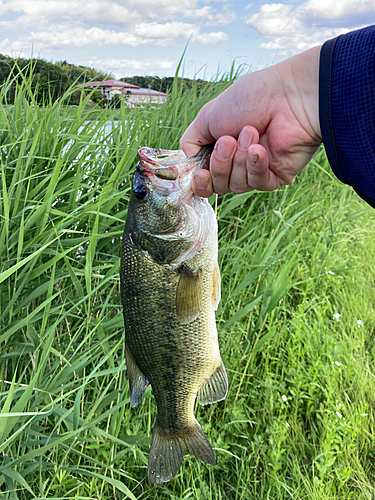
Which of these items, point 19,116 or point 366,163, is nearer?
point 366,163

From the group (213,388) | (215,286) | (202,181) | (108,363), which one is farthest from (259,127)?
(108,363)

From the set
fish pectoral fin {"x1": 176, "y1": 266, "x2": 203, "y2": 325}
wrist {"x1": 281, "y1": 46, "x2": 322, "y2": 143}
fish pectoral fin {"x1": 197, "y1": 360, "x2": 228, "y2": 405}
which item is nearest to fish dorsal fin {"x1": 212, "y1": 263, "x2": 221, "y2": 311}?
fish pectoral fin {"x1": 176, "y1": 266, "x2": 203, "y2": 325}

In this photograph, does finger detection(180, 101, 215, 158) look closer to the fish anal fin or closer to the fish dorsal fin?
the fish dorsal fin

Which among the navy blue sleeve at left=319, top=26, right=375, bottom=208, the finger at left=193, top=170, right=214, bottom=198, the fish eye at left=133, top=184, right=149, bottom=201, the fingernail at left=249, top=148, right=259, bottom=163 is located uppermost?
the navy blue sleeve at left=319, top=26, right=375, bottom=208

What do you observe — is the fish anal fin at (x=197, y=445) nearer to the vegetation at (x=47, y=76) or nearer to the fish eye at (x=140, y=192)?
the fish eye at (x=140, y=192)

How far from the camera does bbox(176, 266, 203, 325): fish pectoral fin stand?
1.56 metres

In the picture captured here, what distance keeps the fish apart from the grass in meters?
0.35

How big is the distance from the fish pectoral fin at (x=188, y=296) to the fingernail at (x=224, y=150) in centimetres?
47

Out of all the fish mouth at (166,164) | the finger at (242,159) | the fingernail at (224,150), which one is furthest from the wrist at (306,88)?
the fish mouth at (166,164)

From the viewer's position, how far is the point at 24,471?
6.19 ft

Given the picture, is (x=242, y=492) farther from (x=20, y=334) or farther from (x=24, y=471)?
(x=20, y=334)

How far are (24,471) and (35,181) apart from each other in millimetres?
1655

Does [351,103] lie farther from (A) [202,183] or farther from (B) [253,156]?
(A) [202,183]

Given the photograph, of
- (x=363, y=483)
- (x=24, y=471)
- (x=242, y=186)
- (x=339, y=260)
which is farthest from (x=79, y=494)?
(x=339, y=260)
